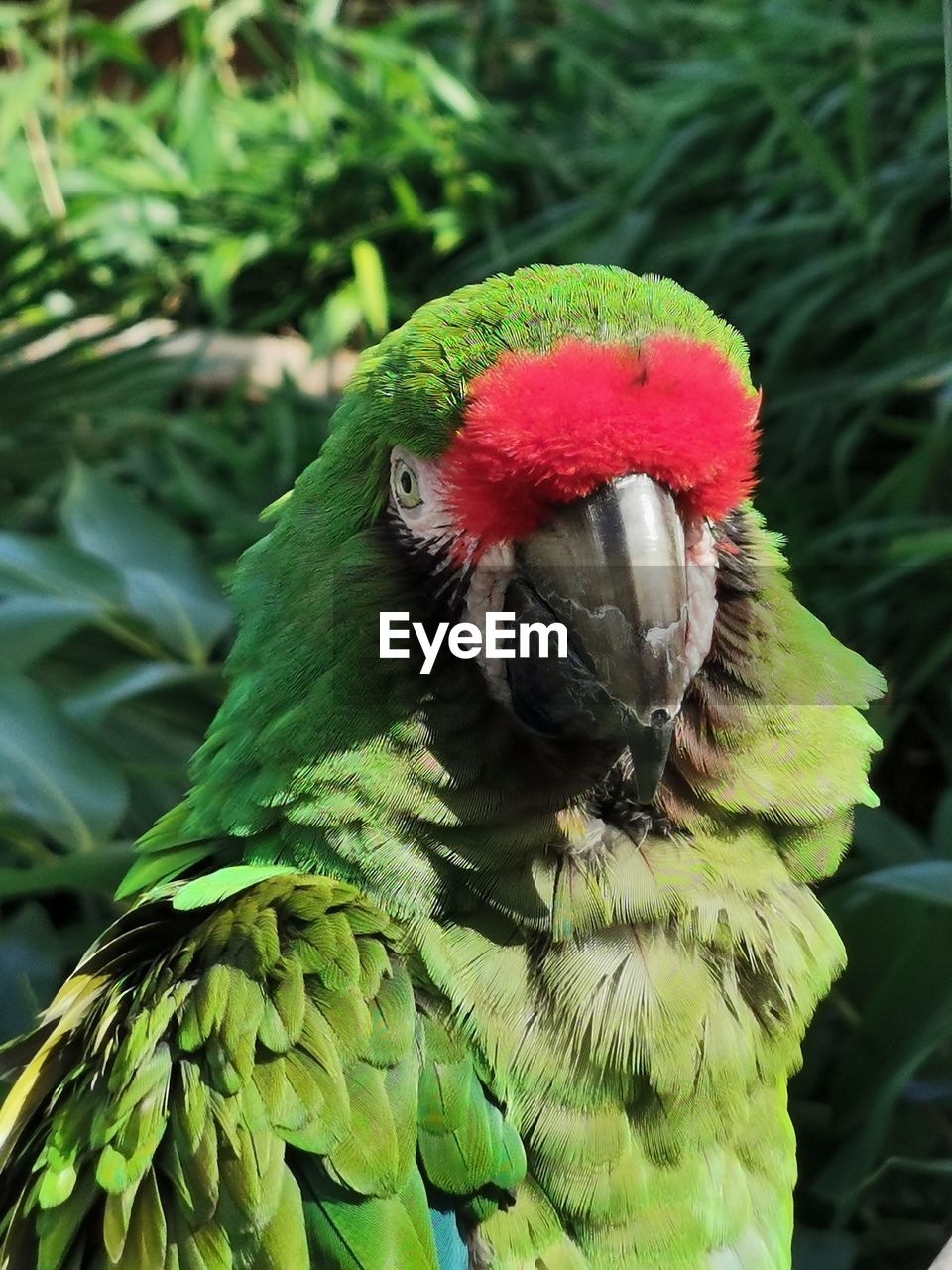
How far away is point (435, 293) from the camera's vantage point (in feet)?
8.00

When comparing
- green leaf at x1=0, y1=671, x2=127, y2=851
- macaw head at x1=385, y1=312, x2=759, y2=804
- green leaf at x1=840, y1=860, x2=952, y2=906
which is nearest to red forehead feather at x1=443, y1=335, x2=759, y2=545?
macaw head at x1=385, y1=312, x2=759, y2=804

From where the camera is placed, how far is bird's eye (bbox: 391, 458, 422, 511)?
0.73 m

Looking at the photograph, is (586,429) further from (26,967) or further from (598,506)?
(26,967)

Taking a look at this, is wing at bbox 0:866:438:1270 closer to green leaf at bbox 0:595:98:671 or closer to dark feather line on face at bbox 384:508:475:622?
dark feather line on face at bbox 384:508:475:622

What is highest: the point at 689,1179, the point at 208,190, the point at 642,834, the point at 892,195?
the point at 208,190

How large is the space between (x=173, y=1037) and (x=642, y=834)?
30 cm

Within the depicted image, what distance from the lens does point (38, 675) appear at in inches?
64.2

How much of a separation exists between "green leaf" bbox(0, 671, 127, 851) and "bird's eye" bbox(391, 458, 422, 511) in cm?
61

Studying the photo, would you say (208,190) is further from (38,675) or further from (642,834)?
(642,834)

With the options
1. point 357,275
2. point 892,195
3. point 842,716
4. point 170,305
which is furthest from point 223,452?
point 842,716

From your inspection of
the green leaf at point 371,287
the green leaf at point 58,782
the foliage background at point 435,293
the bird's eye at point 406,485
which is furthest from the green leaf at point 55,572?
the green leaf at point 371,287

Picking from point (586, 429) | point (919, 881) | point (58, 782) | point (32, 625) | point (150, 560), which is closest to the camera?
point (586, 429)

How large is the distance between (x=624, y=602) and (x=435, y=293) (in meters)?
1.92

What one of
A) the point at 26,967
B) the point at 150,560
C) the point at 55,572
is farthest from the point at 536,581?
the point at 150,560
